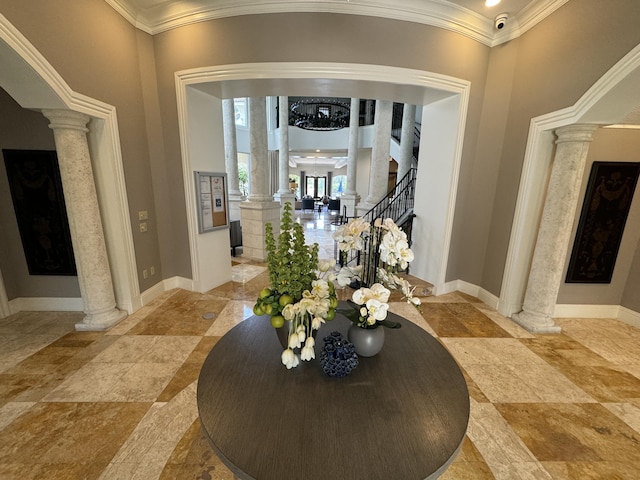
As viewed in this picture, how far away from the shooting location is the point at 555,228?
2.60 meters

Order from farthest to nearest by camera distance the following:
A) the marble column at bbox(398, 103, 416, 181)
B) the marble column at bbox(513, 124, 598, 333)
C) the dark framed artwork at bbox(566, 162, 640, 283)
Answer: the marble column at bbox(398, 103, 416, 181) < the dark framed artwork at bbox(566, 162, 640, 283) < the marble column at bbox(513, 124, 598, 333)

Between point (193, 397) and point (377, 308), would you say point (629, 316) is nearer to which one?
point (377, 308)

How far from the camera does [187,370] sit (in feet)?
6.84

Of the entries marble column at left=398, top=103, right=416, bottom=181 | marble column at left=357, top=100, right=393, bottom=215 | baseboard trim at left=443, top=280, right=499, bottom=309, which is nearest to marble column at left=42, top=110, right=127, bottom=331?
baseboard trim at left=443, top=280, right=499, bottom=309

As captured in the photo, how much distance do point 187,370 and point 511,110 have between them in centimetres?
431

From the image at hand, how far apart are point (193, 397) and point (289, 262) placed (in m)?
1.46

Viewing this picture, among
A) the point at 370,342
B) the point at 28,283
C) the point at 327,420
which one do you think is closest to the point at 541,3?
the point at 370,342

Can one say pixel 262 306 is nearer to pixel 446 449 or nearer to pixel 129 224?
pixel 446 449

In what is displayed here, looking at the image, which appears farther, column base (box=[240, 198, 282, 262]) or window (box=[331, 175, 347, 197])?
window (box=[331, 175, 347, 197])

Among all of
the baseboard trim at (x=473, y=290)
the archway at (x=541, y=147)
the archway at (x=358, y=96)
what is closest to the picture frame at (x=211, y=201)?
the archway at (x=358, y=96)

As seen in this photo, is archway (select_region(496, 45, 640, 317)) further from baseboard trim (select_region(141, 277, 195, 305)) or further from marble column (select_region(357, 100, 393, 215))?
baseboard trim (select_region(141, 277, 195, 305))

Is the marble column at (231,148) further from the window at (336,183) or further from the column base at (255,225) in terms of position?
the window at (336,183)

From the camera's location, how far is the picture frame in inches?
130

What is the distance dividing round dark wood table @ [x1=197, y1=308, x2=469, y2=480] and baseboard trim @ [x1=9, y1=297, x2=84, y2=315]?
2.97 meters
